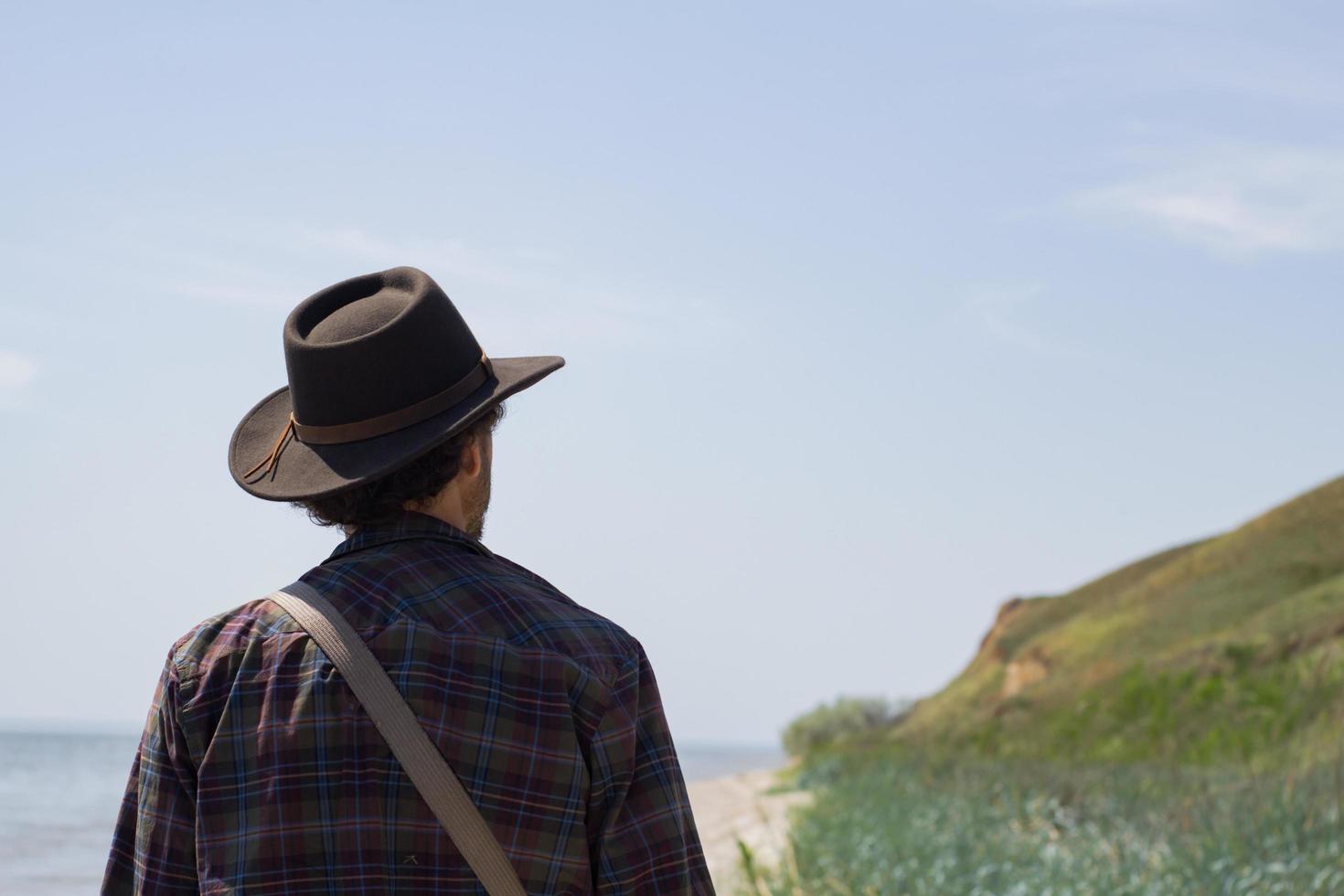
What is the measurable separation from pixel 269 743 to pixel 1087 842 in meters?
6.34

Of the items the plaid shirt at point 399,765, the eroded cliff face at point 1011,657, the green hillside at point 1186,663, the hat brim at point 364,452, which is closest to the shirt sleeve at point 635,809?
the plaid shirt at point 399,765

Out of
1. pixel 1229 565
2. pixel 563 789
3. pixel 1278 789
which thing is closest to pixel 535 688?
pixel 563 789

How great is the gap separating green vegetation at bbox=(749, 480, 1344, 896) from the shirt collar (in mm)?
4468

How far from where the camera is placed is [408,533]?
200cm

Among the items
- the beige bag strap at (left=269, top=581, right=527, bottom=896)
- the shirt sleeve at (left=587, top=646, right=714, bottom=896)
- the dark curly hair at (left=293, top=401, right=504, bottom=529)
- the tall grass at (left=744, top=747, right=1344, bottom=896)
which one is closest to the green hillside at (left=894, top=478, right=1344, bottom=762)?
the tall grass at (left=744, top=747, right=1344, bottom=896)

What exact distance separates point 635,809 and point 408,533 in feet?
1.76

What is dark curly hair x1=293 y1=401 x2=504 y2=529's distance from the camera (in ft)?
6.64

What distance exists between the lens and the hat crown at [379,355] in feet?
6.79

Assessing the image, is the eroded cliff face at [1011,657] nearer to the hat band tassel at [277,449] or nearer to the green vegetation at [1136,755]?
the green vegetation at [1136,755]

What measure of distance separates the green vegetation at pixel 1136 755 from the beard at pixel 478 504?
4.39 meters

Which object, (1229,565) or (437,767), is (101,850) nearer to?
(437,767)

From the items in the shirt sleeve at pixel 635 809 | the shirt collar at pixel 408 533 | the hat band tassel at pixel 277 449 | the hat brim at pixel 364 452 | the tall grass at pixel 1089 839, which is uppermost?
the hat band tassel at pixel 277 449

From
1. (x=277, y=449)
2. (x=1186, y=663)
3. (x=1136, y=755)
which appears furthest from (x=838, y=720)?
(x=277, y=449)

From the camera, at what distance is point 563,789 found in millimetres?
1820
